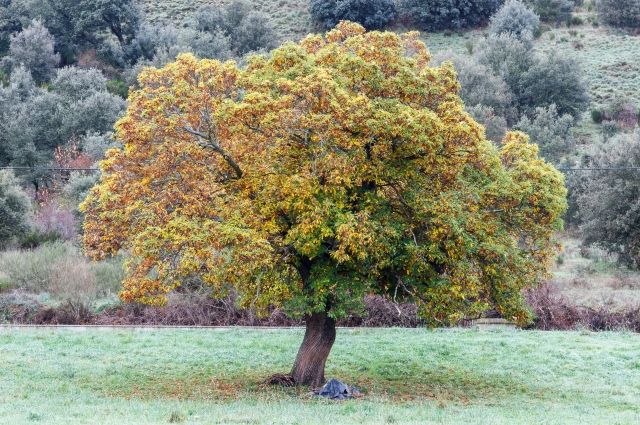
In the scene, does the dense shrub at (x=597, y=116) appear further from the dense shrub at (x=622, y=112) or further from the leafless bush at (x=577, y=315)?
the leafless bush at (x=577, y=315)

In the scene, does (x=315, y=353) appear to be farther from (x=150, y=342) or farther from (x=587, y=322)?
(x=587, y=322)

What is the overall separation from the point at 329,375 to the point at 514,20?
6097cm

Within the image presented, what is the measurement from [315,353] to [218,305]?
42.9 feet

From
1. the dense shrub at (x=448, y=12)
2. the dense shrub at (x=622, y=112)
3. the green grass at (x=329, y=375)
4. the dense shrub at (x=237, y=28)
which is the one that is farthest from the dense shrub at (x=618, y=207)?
the dense shrub at (x=448, y=12)

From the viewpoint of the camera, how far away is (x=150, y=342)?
26.0m

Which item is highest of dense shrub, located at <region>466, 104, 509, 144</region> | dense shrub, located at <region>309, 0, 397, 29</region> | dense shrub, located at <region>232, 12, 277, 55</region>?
dense shrub, located at <region>309, 0, 397, 29</region>

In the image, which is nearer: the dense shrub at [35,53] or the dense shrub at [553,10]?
the dense shrub at [35,53]

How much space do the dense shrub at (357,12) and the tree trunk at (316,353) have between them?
197 feet

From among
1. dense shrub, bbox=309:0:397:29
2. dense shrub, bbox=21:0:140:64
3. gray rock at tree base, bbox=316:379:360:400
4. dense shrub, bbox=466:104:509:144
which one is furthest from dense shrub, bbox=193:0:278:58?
gray rock at tree base, bbox=316:379:360:400

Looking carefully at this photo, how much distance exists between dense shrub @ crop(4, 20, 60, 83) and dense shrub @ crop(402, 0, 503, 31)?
3185cm

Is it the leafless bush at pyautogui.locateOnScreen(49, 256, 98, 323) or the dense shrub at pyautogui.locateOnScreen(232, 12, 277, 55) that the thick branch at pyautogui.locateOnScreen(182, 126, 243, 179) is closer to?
the leafless bush at pyautogui.locateOnScreen(49, 256, 98, 323)

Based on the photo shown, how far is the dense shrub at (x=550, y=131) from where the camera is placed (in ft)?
187

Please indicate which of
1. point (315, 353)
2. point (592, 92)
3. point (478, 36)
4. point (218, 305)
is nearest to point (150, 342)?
point (218, 305)

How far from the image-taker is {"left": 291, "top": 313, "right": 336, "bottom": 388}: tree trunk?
63.0ft
